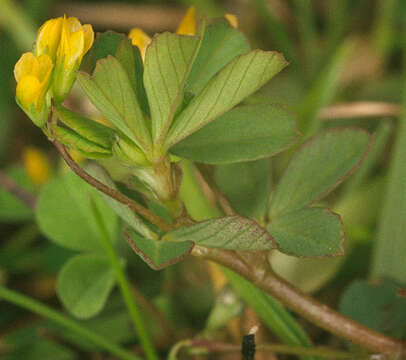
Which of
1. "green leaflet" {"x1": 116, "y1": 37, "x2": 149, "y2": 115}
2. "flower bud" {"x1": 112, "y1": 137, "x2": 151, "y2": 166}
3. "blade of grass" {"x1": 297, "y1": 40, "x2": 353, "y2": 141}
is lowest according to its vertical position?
"blade of grass" {"x1": 297, "y1": 40, "x2": 353, "y2": 141}

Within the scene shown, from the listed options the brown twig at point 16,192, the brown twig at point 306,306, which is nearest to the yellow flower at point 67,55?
the brown twig at point 306,306

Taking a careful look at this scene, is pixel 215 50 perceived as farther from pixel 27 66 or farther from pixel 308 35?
pixel 308 35

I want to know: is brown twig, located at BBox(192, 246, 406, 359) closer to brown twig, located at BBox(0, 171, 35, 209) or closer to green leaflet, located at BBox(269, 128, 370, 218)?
green leaflet, located at BBox(269, 128, 370, 218)

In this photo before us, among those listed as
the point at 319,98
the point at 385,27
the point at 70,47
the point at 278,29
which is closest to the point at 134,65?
the point at 70,47

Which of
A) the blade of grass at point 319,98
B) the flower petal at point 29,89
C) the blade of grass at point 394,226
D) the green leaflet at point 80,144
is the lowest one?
the blade of grass at point 394,226

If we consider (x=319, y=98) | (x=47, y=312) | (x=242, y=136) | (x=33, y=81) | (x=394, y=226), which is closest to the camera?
(x=33, y=81)

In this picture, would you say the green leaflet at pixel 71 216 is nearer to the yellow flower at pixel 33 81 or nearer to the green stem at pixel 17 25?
the yellow flower at pixel 33 81

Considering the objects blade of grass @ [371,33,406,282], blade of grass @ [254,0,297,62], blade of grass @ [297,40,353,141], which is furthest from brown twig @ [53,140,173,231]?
blade of grass @ [254,0,297,62]
